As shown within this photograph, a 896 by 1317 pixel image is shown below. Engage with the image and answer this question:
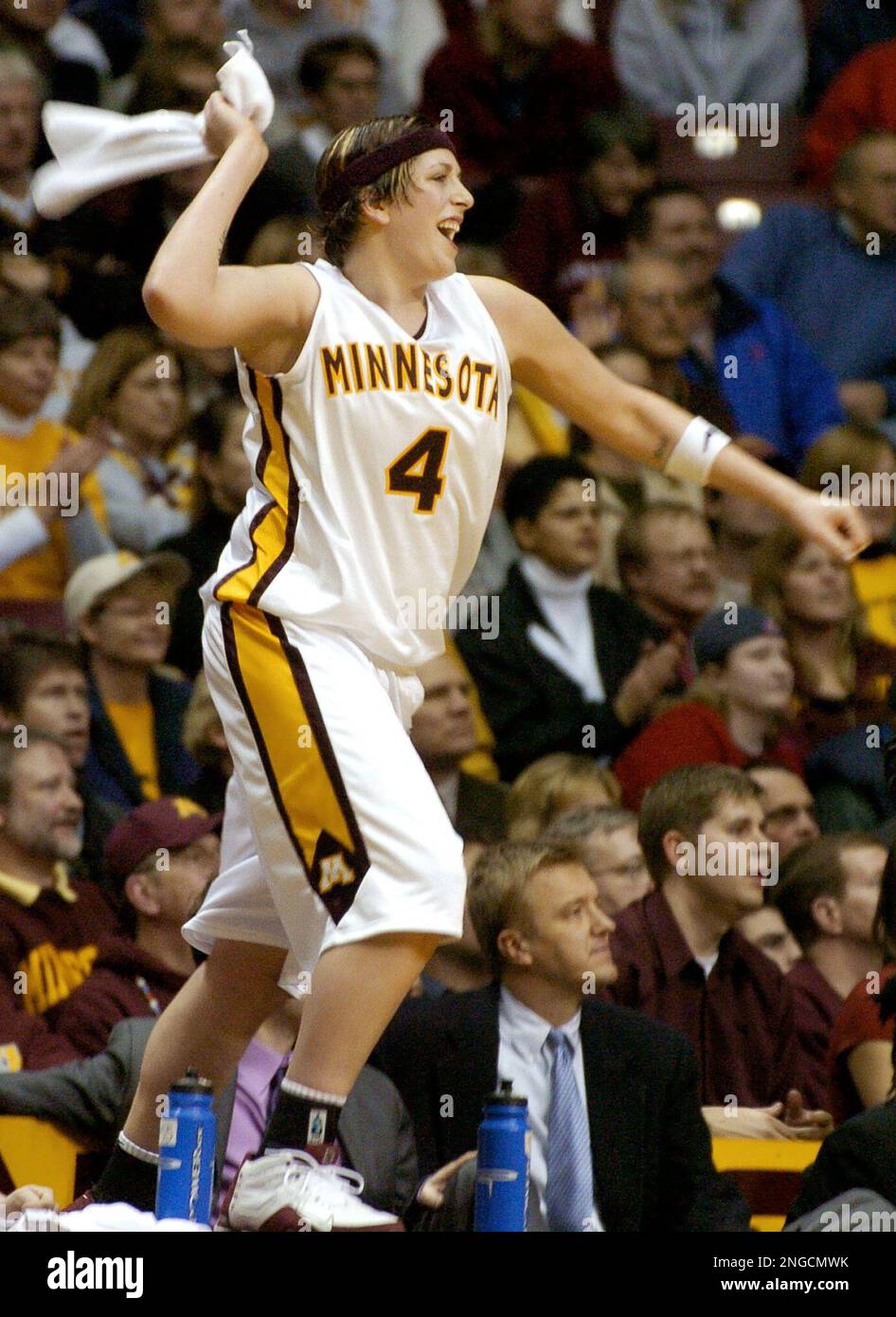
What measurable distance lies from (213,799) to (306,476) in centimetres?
244

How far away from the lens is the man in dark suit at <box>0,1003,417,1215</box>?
401cm

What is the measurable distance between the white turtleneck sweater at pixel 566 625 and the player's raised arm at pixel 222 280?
9.83ft

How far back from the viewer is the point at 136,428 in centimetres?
644

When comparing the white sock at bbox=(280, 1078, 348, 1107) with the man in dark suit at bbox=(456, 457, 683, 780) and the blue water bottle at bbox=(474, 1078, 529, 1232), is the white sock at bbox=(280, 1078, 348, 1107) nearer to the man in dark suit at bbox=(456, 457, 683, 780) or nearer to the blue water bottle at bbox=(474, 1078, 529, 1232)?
the blue water bottle at bbox=(474, 1078, 529, 1232)

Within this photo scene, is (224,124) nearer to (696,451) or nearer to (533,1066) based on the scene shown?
(696,451)

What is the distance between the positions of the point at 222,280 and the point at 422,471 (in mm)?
458

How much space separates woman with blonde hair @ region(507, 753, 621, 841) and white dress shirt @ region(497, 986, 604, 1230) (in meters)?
1.26

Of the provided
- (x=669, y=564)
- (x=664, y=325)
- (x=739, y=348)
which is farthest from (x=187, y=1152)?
(x=739, y=348)

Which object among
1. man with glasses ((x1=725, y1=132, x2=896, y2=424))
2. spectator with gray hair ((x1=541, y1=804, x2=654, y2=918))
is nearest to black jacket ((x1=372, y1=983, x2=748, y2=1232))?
spectator with gray hair ((x1=541, y1=804, x2=654, y2=918))

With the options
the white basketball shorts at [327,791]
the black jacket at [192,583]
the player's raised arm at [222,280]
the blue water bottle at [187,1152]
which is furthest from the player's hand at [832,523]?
the black jacket at [192,583]

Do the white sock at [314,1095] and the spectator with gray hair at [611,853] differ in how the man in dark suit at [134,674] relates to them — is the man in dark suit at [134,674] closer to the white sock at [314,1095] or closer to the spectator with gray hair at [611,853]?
the spectator with gray hair at [611,853]

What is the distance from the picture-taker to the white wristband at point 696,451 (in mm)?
3723
